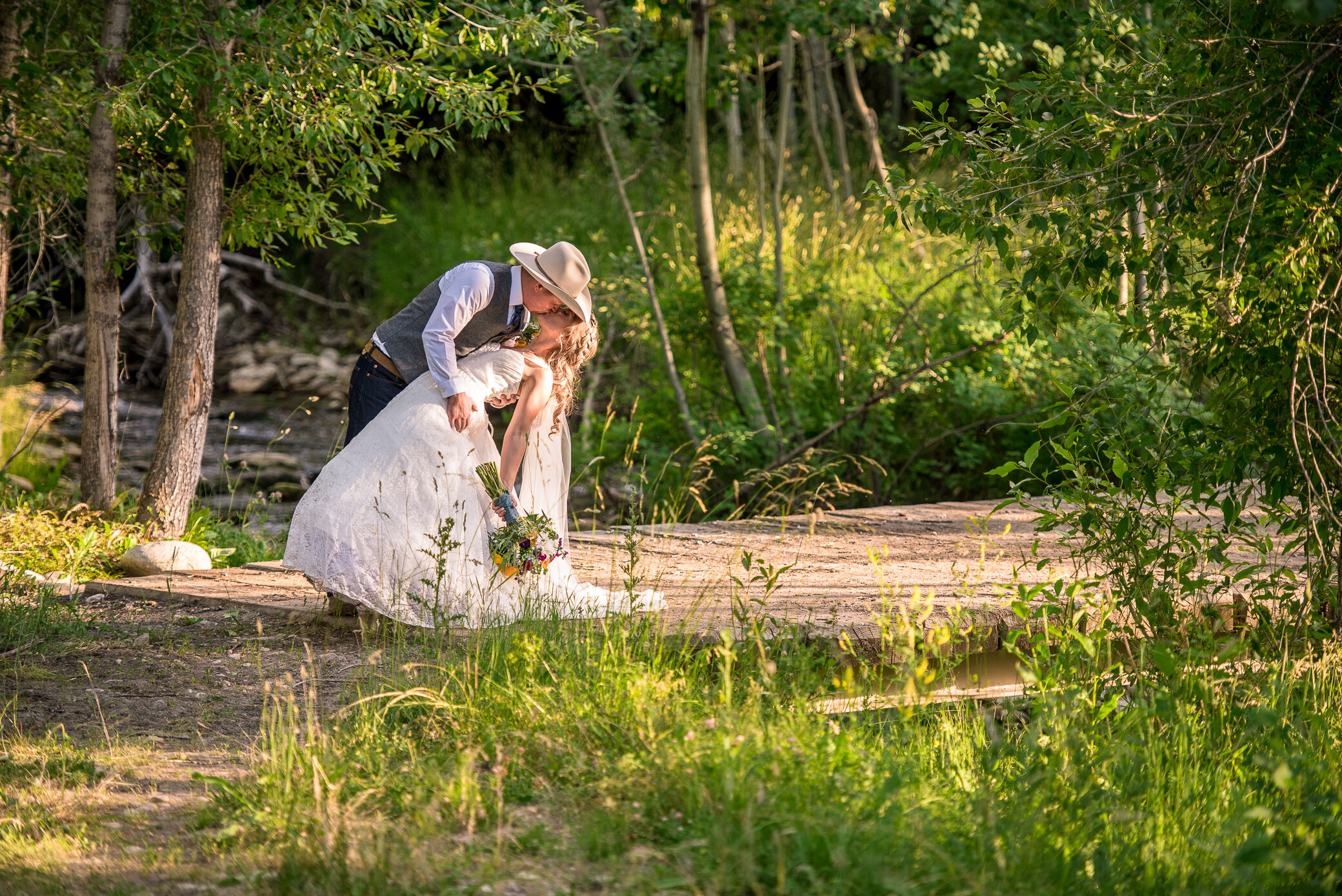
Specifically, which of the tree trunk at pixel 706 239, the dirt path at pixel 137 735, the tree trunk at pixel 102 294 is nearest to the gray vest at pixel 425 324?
the dirt path at pixel 137 735

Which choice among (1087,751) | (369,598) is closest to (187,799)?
(369,598)

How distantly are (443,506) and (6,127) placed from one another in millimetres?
3337

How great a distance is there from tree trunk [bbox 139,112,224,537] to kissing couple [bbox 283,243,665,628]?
61.8 inches

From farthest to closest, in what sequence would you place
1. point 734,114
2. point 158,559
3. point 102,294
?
point 734,114
point 102,294
point 158,559

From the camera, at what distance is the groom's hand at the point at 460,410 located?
159 inches

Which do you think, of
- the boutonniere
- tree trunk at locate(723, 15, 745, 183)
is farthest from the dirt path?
tree trunk at locate(723, 15, 745, 183)

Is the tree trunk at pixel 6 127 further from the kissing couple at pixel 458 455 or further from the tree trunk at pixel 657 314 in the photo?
the tree trunk at pixel 657 314

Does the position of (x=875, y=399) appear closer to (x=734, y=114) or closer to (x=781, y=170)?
(x=781, y=170)

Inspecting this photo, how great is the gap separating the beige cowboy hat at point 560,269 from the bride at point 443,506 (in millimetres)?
153

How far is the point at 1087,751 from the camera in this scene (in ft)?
9.60

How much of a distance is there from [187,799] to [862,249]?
6745 millimetres

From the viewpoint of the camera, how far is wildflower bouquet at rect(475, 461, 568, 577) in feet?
13.2

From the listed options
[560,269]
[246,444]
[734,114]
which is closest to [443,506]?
[560,269]

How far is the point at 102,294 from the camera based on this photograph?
5512 millimetres
